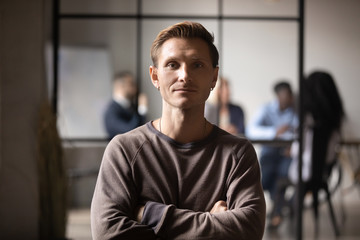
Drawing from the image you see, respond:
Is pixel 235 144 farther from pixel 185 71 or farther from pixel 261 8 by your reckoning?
pixel 261 8

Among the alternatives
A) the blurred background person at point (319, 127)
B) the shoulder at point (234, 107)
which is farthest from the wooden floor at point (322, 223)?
the shoulder at point (234, 107)

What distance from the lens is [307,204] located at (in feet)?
21.9

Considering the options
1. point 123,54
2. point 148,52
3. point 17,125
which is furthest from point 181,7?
point 17,125

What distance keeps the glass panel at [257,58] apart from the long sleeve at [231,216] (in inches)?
117

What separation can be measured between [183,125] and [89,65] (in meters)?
3.04

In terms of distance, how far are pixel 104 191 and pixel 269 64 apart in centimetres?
319

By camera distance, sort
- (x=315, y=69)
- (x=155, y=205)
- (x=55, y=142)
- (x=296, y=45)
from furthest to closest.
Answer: (x=315, y=69), (x=296, y=45), (x=55, y=142), (x=155, y=205)

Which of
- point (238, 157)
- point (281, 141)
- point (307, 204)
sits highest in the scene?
point (238, 157)

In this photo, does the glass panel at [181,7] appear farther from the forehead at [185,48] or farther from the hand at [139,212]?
the hand at [139,212]

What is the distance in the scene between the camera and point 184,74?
1308 millimetres

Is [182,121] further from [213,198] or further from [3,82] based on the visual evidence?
[3,82]

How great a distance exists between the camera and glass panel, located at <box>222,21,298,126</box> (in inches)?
169

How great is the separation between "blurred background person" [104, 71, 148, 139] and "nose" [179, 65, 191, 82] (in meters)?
2.95

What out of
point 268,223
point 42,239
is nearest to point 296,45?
point 268,223
